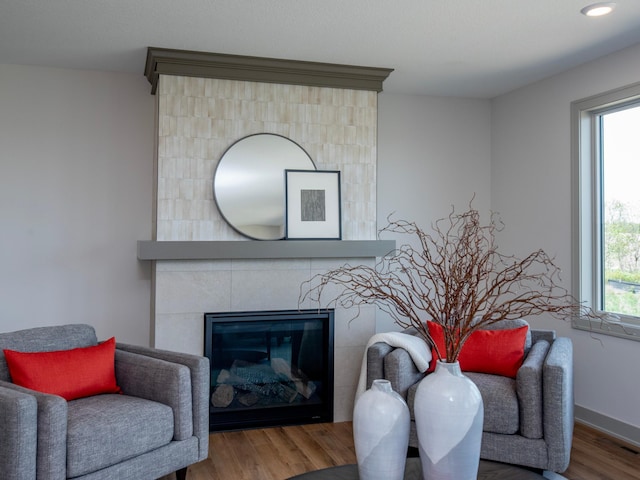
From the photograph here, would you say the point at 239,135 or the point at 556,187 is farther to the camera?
the point at 556,187

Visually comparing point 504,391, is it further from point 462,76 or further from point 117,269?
Answer: point 117,269

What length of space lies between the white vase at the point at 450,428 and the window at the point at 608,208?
7.12 feet

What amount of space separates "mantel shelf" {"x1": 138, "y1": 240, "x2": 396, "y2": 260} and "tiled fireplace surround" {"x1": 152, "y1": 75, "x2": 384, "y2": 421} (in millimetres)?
96

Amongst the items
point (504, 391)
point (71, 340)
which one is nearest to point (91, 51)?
point (71, 340)

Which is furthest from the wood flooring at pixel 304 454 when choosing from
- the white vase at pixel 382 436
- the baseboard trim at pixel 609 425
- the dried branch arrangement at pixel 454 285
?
the white vase at pixel 382 436

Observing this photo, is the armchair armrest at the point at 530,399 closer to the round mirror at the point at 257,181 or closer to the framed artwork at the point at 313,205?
the framed artwork at the point at 313,205

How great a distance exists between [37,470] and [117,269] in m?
1.97

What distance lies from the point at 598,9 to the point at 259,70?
204cm

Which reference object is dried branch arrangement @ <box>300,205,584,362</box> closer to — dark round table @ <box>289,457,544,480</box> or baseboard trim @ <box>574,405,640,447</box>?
dark round table @ <box>289,457,544,480</box>

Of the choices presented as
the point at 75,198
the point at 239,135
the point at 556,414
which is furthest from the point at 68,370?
the point at 556,414

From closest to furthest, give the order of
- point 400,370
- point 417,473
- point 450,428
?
point 450,428, point 417,473, point 400,370

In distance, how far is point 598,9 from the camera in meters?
2.98

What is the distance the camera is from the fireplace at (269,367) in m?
3.84

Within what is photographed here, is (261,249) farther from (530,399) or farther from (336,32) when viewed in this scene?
(530,399)
